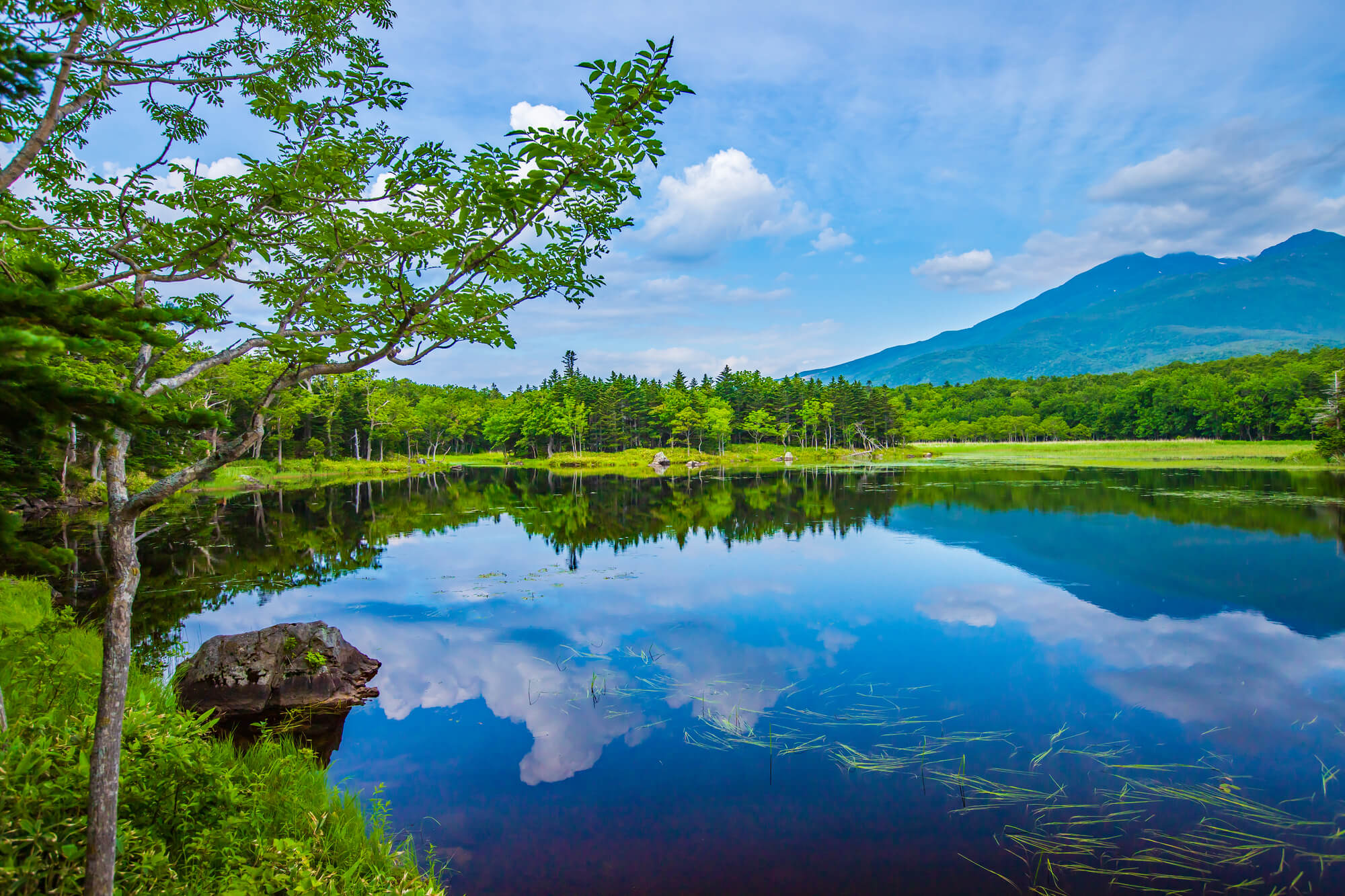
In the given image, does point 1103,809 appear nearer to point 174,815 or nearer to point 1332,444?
point 174,815

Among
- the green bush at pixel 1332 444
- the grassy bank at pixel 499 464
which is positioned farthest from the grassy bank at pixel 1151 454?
the grassy bank at pixel 499 464

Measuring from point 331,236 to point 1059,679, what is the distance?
1256cm

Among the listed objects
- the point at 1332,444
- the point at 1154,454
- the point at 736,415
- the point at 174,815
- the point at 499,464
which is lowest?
the point at 1154,454

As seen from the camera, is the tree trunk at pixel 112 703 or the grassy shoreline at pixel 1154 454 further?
the grassy shoreline at pixel 1154 454

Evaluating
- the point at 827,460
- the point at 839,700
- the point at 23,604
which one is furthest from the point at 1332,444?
the point at 23,604

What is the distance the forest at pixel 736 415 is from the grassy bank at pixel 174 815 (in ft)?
177

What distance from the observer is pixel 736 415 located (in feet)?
302

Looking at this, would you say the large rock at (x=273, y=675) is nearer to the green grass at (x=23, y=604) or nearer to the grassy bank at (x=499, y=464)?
the green grass at (x=23, y=604)

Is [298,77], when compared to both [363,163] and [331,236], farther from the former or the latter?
[331,236]

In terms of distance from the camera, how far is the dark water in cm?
622

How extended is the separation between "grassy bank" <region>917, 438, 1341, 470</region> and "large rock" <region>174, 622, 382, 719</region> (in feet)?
212

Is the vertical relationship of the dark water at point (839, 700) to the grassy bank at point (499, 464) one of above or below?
below

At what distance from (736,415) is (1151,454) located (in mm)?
52686

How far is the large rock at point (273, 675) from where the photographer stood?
8992 mm
